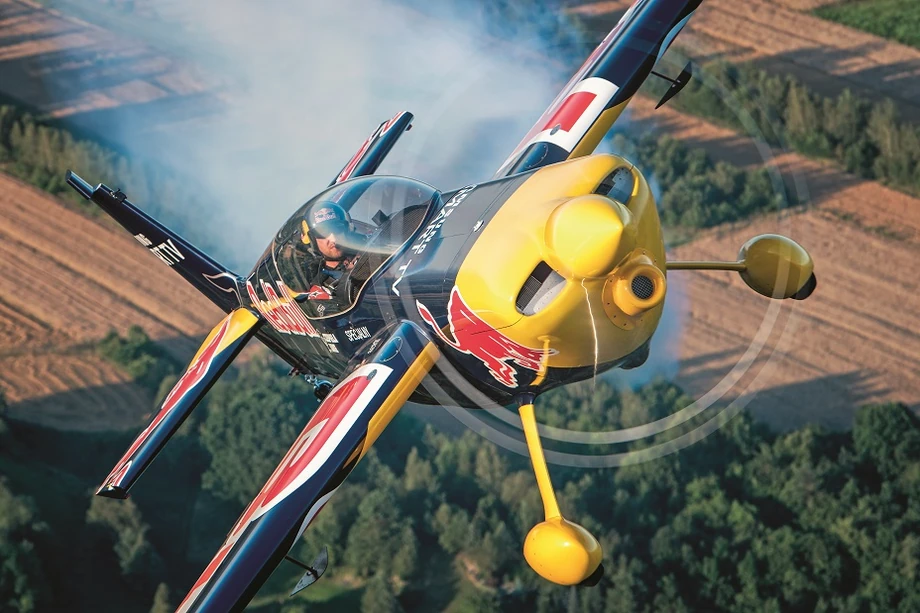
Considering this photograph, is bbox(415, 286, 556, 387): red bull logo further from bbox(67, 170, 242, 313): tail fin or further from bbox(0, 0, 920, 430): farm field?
bbox(0, 0, 920, 430): farm field

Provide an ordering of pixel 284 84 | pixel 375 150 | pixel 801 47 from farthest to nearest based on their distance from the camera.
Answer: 1. pixel 801 47
2. pixel 284 84
3. pixel 375 150

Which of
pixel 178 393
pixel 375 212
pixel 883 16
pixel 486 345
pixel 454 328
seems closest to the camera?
pixel 486 345

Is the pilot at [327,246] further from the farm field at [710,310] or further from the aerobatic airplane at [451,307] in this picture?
the farm field at [710,310]

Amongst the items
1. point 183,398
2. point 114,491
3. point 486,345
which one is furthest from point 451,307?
point 114,491

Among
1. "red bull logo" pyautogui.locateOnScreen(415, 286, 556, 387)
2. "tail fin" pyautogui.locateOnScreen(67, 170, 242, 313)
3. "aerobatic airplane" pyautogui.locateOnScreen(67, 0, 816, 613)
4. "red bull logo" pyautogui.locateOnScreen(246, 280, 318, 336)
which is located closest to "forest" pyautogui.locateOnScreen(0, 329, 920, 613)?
"tail fin" pyautogui.locateOnScreen(67, 170, 242, 313)

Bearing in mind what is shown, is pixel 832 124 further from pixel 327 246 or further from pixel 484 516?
pixel 327 246

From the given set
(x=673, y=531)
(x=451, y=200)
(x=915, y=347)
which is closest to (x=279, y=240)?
(x=451, y=200)

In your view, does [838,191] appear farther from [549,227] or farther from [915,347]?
[549,227]
